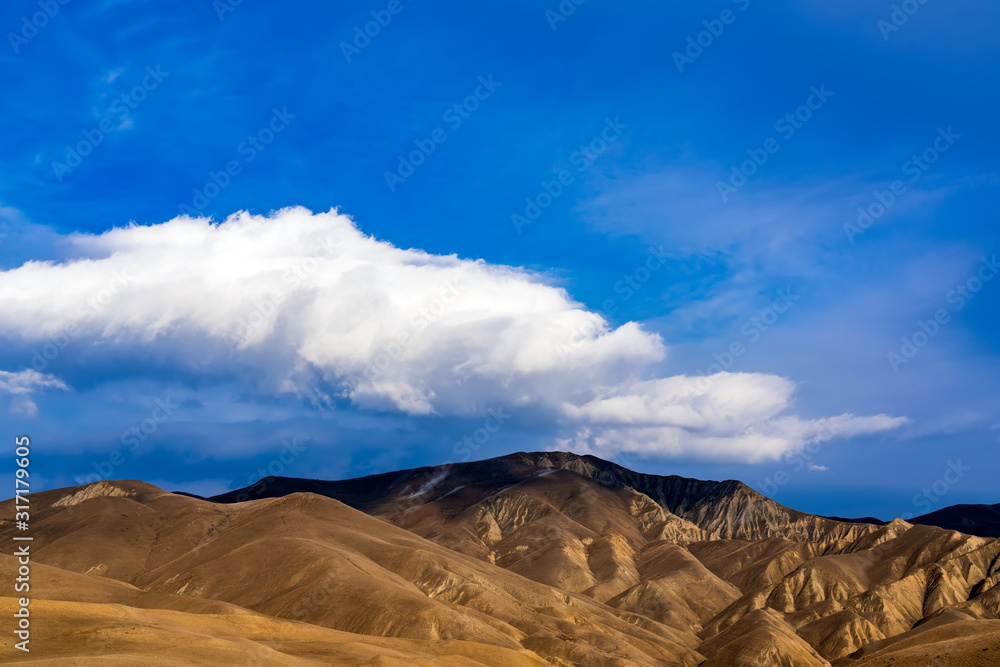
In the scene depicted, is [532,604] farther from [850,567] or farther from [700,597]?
[850,567]

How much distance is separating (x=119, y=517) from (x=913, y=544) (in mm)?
177479

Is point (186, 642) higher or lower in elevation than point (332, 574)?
lower

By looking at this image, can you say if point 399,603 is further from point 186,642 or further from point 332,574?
point 186,642

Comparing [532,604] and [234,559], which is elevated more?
[234,559]

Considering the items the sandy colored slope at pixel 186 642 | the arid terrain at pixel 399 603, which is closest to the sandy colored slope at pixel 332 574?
the arid terrain at pixel 399 603

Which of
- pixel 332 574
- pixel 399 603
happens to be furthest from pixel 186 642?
pixel 332 574

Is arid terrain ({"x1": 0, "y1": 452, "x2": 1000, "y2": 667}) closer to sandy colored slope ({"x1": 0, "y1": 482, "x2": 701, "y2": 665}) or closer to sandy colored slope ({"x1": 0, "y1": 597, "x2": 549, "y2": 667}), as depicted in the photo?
sandy colored slope ({"x1": 0, "y1": 597, "x2": 549, "y2": 667})

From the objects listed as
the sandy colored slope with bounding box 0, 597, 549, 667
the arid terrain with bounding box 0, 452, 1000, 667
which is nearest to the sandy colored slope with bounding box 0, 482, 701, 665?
the arid terrain with bounding box 0, 452, 1000, 667

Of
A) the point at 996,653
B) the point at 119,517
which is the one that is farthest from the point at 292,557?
the point at 996,653

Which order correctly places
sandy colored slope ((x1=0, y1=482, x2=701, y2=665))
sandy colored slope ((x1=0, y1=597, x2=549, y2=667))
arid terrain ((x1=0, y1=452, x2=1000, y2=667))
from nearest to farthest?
sandy colored slope ((x1=0, y1=597, x2=549, y2=667))
arid terrain ((x1=0, y1=452, x2=1000, y2=667))
sandy colored slope ((x1=0, y1=482, x2=701, y2=665))

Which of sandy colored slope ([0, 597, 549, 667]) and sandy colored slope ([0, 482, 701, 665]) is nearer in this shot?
sandy colored slope ([0, 597, 549, 667])

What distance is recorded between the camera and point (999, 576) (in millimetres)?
166875

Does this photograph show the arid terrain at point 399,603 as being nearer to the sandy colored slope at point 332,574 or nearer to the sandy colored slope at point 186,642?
the sandy colored slope at point 186,642

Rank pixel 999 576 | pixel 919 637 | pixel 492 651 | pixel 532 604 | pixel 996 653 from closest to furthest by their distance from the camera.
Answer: pixel 996 653
pixel 919 637
pixel 492 651
pixel 532 604
pixel 999 576
